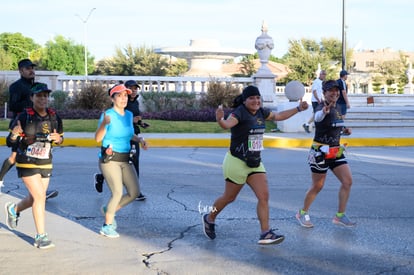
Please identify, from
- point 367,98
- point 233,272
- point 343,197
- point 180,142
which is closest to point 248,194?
point 343,197

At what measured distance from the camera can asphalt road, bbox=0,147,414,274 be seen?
18.5 feet

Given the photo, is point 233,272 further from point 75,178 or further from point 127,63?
point 127,63

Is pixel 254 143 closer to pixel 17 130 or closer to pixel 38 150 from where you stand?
pixel 38 150

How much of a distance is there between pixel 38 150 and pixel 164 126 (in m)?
14.0

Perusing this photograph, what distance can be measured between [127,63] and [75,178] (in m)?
44.4

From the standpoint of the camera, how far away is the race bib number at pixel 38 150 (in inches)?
241

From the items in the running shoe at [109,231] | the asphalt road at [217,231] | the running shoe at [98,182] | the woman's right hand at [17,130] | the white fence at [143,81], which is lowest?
the asphalt road at [217,231]

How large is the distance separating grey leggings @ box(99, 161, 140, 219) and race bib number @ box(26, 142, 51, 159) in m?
0.65

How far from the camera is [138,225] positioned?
7301 millimetres

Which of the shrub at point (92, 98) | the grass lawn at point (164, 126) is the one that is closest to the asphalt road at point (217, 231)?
the grass lawn at point (164, 126)

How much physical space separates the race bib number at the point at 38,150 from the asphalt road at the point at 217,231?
35.7 inches

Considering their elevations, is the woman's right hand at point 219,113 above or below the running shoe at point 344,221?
above

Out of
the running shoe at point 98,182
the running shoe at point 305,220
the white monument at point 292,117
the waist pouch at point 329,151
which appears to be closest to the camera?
the waist pouch at point 329,151

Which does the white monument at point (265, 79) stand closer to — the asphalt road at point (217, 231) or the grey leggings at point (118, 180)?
the asphalt road at point (217, 231)
